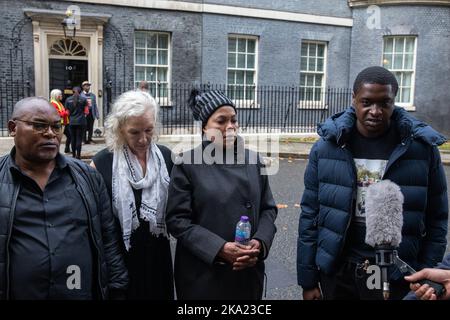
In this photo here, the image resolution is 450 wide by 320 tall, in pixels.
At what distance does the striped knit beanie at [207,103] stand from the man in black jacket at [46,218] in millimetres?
732

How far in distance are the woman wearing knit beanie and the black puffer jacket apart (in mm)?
340

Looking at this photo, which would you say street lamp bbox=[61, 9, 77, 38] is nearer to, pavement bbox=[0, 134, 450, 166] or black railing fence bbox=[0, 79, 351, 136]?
black railing fence bbox=[0, 79, 351, 136]

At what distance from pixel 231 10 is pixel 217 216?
52.5ft

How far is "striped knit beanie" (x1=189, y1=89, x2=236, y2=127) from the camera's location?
8.93ft

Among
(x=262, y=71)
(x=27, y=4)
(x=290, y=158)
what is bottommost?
(x=290, y=158)

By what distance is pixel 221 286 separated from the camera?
2.67 m

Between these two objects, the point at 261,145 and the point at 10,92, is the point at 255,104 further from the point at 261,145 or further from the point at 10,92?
the point at 10,92

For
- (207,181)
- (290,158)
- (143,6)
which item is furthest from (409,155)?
(143,6)

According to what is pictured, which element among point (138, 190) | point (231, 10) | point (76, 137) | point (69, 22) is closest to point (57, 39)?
point (69, 22)

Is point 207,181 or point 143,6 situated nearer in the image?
point 207,181

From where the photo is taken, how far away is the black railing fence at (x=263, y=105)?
56.2 ft

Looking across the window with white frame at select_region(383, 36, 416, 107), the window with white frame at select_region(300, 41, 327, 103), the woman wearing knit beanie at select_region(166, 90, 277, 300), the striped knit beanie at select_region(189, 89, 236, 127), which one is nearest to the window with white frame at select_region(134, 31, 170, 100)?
the window with white frame at select_region(300, 41, 327, 103)
